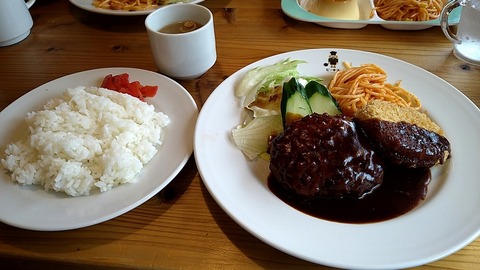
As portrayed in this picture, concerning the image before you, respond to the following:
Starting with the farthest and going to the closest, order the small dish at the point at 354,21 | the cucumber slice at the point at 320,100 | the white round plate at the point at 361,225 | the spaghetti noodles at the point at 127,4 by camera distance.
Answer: the spaghetti noodles at the point at 127,4
the small dish at the point at 354,21
the cucumber slice at the point at 320,100
the white round plate at the point at 361,225

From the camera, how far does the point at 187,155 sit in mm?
1482

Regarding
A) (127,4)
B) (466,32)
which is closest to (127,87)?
(127,4)

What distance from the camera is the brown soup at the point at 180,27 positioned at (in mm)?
1989

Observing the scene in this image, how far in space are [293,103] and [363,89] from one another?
0.41m

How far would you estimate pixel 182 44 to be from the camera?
1.85 meters

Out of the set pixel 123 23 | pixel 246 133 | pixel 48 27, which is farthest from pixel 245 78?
pixel 48 27

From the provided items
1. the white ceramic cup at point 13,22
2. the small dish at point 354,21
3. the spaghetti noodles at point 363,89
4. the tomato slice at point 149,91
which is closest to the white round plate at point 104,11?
the white ceramic cup at point 13,22

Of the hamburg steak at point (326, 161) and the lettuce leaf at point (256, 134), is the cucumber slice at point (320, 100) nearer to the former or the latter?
the lettuce leaf at point (256, 134)

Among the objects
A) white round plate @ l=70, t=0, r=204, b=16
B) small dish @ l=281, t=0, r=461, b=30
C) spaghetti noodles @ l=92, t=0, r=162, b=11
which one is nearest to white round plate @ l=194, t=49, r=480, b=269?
small dish @ l=281, t=0, r=461, b=30

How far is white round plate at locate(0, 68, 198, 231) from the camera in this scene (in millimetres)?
1285

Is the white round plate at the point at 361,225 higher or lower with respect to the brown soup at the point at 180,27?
lower

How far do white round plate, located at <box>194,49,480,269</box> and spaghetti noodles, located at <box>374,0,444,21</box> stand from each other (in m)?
0.96

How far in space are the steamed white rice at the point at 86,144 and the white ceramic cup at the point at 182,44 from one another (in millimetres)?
351

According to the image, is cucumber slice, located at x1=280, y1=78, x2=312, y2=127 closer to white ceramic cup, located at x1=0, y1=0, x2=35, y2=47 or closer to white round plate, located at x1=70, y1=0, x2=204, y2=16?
white round plate, located at x1=70, y1=0, x2=204, y2=16
